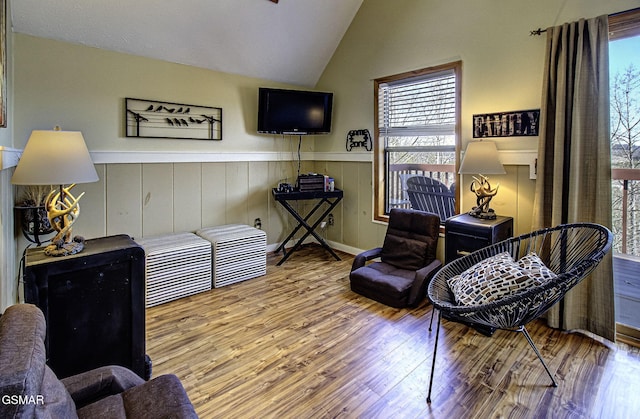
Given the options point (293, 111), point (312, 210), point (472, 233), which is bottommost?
point (472, 233)

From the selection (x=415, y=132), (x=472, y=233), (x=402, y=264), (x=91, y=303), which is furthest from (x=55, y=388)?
(x=415, y=132)

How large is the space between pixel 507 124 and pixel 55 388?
3387mm

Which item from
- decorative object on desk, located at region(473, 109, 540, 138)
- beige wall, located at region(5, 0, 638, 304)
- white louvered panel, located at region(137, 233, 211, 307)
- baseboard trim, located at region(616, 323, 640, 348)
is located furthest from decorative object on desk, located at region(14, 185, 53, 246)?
baseboard trim, located at region(616, 323, 640, 348)

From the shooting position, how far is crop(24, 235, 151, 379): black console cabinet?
5.85 feet

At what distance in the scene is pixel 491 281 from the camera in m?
2.18

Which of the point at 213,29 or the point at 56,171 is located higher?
the point at 213,29

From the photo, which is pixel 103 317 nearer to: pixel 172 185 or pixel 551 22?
pixel 172 185

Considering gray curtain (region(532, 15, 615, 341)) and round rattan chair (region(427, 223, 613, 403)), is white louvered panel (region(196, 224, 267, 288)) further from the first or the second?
gray curtain (region(532, 15, 615, 341))

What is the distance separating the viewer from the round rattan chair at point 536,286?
1779 mm

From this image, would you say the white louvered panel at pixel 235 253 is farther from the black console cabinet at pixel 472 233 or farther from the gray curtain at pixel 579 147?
the gray curtain at pixel 579 147

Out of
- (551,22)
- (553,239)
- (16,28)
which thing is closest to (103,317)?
(16,28)

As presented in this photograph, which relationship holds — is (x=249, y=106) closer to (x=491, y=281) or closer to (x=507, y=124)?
(x=507, y=124)

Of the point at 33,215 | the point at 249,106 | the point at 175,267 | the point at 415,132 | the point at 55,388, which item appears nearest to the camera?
the point at 55,388

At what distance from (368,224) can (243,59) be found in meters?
2.48
